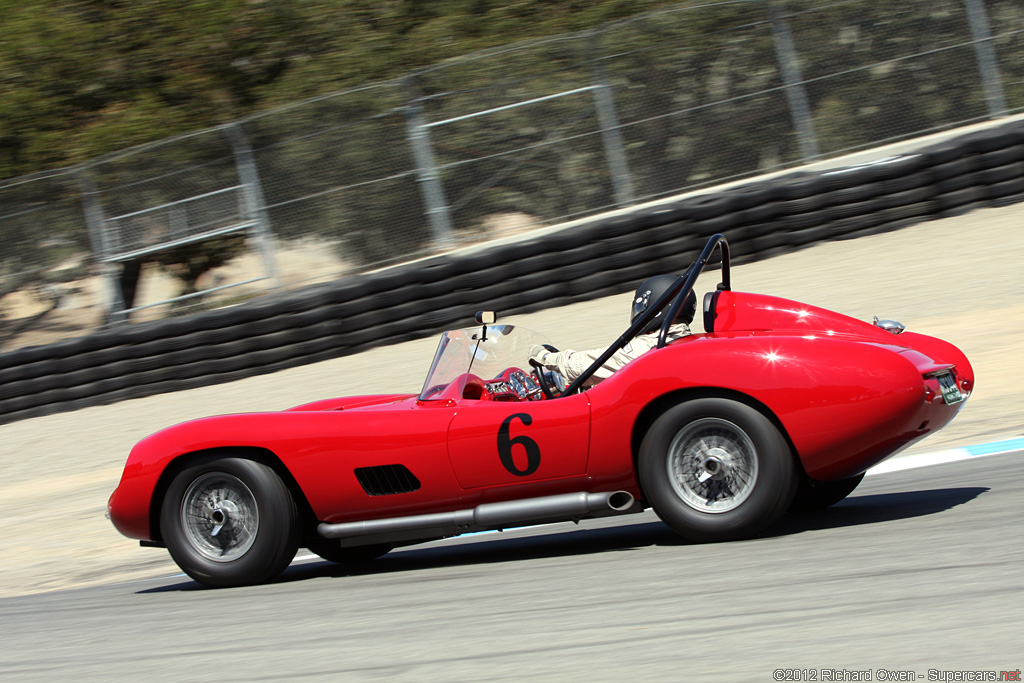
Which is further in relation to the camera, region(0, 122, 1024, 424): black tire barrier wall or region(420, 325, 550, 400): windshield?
region(0, 122, 1024, 424): black tire barrier wall

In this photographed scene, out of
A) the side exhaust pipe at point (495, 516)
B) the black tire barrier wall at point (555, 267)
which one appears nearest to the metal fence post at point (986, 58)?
the black tire barrier wall at point (555, 267)

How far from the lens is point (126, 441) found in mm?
9508

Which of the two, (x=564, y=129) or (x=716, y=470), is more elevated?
(x=564, y=129)

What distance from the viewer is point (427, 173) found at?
1145cm

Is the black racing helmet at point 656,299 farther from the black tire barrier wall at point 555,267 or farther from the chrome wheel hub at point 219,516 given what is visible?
the black tire barrier wall at point 555,267

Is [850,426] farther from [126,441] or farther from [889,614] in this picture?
[126,441]

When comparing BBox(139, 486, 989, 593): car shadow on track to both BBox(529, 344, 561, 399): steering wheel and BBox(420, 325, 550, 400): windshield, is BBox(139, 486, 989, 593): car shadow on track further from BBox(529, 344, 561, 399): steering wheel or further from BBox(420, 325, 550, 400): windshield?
BBox(420, 325, 550, 400): windshield

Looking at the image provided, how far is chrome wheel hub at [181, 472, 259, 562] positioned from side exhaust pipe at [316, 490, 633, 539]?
0.33 metres

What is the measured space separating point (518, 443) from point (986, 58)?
917 centimetres

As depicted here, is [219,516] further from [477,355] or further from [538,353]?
[538,353]

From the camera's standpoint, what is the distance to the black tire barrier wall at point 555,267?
32.8 feet

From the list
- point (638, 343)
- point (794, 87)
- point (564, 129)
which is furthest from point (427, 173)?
point (638, 343)

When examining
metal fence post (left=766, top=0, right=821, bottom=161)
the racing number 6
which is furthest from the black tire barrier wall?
the racing number 6

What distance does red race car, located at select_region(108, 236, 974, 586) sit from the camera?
3.88m
